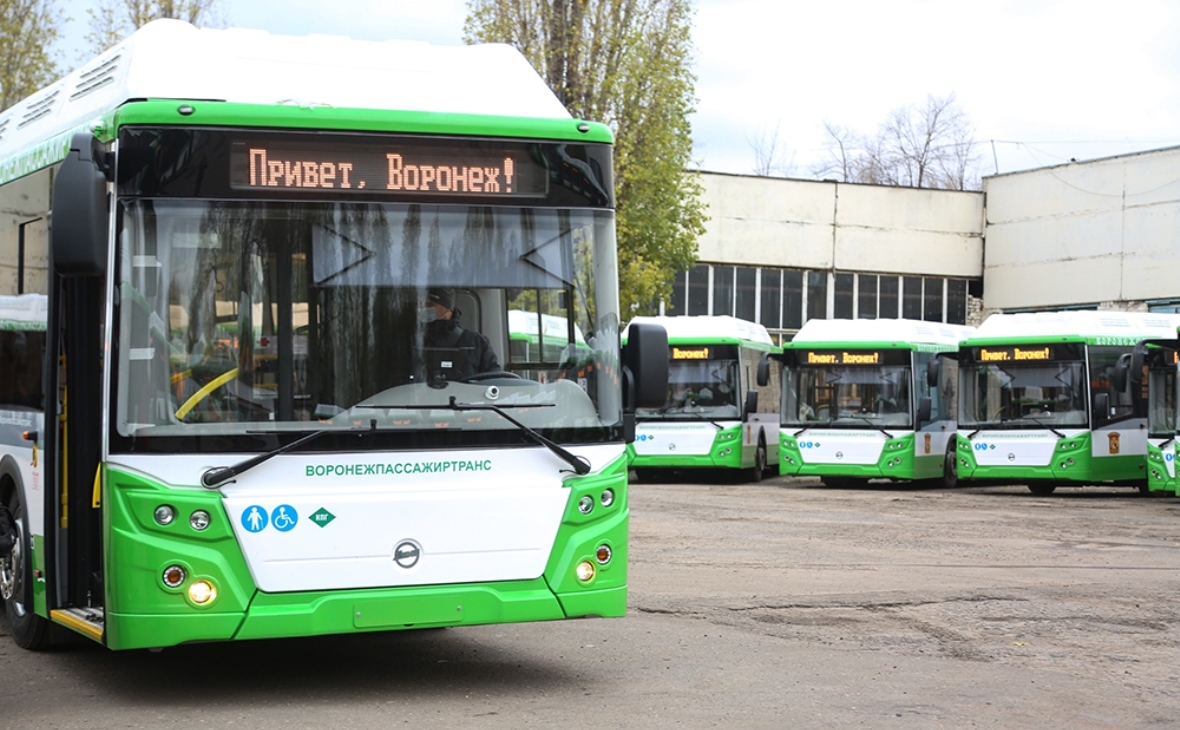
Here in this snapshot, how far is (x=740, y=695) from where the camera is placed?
27.0 ft

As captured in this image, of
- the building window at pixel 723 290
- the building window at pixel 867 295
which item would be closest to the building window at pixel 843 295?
the building window at pixel 867 295

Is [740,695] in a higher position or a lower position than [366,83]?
lower

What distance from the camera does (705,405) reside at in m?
30.1

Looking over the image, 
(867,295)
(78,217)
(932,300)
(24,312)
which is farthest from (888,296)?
(78,217)

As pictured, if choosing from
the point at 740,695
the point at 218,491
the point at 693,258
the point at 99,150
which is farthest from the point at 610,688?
the point at 693,258

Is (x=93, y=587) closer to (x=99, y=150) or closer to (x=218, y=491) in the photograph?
(x=218, y=491)

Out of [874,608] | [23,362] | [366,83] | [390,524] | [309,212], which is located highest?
[366,83]

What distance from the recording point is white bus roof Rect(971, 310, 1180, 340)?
27.3 m

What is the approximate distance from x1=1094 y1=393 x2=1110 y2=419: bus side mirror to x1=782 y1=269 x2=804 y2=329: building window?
22.1 metres

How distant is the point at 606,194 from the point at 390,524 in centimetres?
197

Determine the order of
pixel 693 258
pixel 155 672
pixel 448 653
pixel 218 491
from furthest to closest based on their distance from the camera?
pixel 693 258 → pixel 448 653 → pixel 155 672 → pixel 218 491

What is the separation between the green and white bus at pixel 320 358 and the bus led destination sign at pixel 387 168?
0.01 meters

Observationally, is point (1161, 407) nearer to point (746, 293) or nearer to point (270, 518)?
point (270, 518)

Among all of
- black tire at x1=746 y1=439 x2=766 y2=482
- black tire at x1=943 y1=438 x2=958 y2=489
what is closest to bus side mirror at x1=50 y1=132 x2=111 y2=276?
black tire at x1=943 y1=438 x2=958 y2=489
